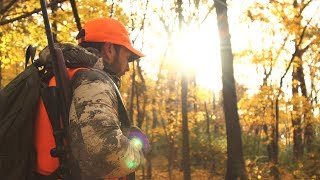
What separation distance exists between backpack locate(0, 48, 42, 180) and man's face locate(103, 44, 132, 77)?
48 cm

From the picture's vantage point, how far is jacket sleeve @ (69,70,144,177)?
159 centimetres

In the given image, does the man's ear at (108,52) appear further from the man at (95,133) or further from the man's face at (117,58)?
the man at (95,133)

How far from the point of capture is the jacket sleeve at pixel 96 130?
1.59 metres

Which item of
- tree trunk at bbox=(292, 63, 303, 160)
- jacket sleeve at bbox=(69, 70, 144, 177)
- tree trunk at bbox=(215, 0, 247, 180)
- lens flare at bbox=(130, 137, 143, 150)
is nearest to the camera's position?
jacket sleeve at bbox=(69, 70, 144, 177)

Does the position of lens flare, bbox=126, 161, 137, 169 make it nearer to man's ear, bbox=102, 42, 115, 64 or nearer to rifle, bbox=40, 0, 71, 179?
rifle, bbox=40, 0, 71, 179

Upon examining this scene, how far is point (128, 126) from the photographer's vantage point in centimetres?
192

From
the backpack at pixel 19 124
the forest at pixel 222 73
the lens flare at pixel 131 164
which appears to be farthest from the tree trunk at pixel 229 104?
the backpack at pixel 19 124

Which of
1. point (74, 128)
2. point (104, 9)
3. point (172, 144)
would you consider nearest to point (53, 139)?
point (74, 128)

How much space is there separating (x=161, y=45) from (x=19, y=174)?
18865 millimetres

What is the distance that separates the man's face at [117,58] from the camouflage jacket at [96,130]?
1.25 ft

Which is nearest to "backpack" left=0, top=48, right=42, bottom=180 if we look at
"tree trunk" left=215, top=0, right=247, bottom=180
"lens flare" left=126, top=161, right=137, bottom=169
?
"lens flare" left=126, top=161, right=137, bottom=169

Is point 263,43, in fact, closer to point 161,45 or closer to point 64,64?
point 161,45

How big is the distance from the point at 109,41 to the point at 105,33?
0.05m

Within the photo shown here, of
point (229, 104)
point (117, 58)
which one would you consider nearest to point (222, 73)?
point (229, 104)
